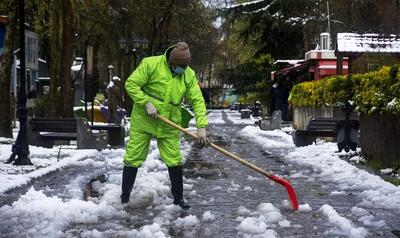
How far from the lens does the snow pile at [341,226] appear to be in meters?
6.32

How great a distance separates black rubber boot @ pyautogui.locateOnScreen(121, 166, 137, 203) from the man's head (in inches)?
51.5

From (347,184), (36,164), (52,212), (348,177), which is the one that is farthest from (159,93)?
(36,164)

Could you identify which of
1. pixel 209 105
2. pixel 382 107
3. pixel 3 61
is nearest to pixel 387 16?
pixel 3 61

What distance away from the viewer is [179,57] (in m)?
7.71

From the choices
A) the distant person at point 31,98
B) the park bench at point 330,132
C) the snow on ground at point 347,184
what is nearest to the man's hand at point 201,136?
the snow on ground at point 347,184

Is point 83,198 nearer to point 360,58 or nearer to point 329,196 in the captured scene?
point 329,196

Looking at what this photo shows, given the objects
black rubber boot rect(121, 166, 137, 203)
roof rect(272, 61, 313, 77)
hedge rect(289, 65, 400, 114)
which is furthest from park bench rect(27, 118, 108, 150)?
roof rect(272, 61, 313, 77)

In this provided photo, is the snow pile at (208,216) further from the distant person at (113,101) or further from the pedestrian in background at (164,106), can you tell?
the distant person at (113,101)

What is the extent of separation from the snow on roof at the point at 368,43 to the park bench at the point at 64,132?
34.2 feet

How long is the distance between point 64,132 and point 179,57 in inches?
350

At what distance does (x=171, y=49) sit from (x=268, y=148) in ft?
34.2

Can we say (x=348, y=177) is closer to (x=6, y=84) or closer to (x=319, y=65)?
(x=6, y=84)

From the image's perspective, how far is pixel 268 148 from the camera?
17922mm

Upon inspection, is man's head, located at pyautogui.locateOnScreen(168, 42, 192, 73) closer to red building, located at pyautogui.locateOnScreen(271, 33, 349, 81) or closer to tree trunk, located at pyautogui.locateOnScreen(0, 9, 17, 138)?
tree trunk, located at pyautogui.locateOnScreen(0, 9, 17, 138)
